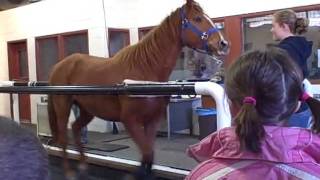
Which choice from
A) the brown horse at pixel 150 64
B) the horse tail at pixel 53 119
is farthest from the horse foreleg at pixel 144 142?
the horse tail at pixel 53 119

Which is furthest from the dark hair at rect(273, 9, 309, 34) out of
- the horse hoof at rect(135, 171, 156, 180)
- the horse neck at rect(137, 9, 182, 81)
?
the horse hoof at rect(135, 171, 156, 180)

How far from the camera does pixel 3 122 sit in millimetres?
542

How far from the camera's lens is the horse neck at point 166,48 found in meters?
2.60

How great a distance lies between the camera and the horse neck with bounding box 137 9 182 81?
2.60 m

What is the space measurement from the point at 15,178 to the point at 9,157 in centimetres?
3

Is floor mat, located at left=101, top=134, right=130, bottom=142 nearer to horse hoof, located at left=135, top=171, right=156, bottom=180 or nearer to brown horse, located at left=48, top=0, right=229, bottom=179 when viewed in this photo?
brown horse, located at left=48, top=0, right=229, bottom=179

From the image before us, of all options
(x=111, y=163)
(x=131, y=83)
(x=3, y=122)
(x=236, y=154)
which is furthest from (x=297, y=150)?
(x=111, y=163)

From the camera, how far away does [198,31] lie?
2.61 meters

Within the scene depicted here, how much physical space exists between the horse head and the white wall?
2821 mm

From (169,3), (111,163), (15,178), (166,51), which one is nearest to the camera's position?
(15,178)

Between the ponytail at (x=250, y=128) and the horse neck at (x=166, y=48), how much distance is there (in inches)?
66.5

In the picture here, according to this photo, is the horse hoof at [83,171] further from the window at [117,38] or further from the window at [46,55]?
the window at [46,55]

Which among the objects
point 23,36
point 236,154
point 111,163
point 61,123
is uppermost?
point 23,36

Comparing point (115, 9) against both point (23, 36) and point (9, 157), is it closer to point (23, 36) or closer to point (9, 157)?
point (23, 36)
